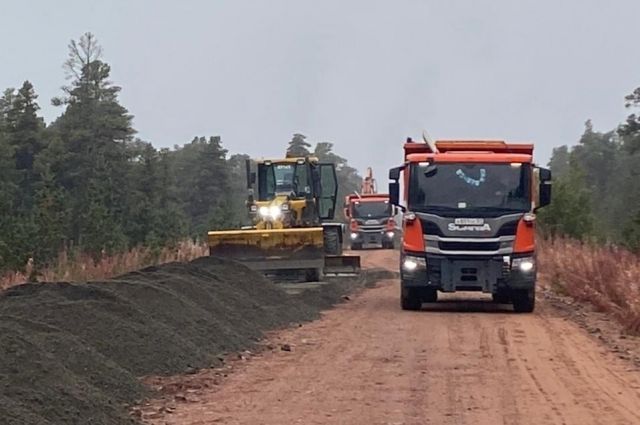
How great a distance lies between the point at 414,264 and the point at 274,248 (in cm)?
565

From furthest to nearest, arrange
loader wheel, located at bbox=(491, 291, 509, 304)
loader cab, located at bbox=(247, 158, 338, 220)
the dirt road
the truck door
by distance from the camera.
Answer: the truck door → loader cab, located at bbox=(247, 158, 338, 220) → loader wheel, located at bbox=(491, 291, 509, 304) → the dirt road

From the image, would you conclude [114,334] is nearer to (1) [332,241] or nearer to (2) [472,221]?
(2) [472,221]

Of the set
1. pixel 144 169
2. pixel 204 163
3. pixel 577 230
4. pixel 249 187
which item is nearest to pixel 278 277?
pixel 249 187

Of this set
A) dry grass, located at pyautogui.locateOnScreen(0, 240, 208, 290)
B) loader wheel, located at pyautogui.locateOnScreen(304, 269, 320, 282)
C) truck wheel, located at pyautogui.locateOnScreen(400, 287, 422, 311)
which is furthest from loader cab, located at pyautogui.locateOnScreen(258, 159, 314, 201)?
truck wheel, located at pyautogui.locateOnScreen(400, 287, 422, 311)

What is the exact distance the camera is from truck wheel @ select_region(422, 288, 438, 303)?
20.2m

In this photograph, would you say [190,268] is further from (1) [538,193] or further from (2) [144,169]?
(2) [144,169]

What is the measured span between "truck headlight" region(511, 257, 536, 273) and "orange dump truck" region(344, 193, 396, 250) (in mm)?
36916

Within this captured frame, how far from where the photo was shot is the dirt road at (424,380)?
9.84 metres

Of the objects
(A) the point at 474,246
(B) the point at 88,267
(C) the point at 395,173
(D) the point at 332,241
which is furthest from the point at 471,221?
(D) the point at 332,241

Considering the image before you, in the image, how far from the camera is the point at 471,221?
19.1 m

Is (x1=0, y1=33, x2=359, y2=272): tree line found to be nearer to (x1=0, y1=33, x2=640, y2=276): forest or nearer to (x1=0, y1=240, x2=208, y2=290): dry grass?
(x1=0, y1=33, x2=640, y2=276): forest

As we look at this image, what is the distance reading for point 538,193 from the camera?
64.9 ft

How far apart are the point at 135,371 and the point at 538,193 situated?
33.2ft

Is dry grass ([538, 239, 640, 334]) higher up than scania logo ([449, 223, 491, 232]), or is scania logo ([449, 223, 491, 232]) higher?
scania logo ([449, 223, 491, 232])
